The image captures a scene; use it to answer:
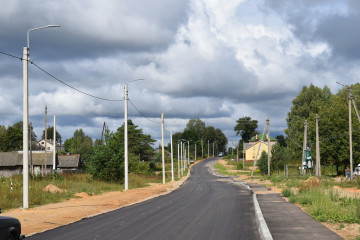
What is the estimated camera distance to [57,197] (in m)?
25.9

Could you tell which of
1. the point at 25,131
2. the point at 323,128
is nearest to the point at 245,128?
the point at 323,128

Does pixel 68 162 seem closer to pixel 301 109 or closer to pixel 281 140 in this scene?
pixel 301 109

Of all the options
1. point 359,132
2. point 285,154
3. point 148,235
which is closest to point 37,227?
point 148,235

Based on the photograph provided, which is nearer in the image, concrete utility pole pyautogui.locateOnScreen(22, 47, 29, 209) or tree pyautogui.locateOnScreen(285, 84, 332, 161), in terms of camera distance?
concrete utility pole pyautogui.locateOnScreen(22, 47, 29, 209)

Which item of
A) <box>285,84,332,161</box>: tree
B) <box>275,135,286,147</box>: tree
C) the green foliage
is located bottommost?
the green foliage

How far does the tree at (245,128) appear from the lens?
6969 inches

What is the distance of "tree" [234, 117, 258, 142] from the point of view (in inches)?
6969

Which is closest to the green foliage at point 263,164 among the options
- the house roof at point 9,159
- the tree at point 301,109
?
the tree at point 301,109

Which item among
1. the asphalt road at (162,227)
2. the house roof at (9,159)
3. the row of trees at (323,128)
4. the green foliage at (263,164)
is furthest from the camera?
the green foliage at (263,164)

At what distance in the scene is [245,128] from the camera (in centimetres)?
17738

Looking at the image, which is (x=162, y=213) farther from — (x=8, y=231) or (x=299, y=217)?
(x=8, y=231)

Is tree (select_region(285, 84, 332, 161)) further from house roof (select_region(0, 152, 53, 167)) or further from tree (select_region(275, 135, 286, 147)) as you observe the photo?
tree (select_region(275, 135, 286, 147))

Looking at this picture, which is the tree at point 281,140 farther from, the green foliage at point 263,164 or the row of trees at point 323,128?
the green foliage at point 263,164

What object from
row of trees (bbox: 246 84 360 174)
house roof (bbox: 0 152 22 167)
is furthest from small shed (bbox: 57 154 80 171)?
row of trees (bbox: 246 84 360 174)
